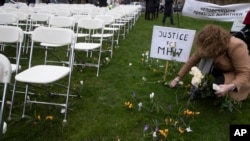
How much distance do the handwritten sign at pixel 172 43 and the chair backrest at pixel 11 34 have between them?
6.57 ft

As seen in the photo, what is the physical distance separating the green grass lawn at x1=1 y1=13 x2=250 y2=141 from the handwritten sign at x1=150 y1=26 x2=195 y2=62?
49 cm

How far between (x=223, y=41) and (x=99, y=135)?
173cm

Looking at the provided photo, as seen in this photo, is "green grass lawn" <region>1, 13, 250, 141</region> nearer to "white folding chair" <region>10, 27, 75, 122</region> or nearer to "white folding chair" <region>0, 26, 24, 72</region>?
"white folding chair" <region>10, 27, 75, 122</region>

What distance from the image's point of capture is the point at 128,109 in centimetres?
381

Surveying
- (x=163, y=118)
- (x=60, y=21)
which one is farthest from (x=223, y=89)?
(x=60, y=21)

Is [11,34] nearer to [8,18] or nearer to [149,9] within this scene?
[8,18]

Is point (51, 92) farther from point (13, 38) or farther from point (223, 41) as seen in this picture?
point (223, 41)

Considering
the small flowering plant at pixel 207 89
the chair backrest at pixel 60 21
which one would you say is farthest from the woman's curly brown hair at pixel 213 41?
the chair backrest at pixel 60 21

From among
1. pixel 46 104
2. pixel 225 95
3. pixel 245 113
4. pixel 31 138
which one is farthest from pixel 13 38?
pixel 245 113

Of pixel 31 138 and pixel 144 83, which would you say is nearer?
pixel 31 138

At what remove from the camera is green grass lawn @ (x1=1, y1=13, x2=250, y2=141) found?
3.17 m

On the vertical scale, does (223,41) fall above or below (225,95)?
above

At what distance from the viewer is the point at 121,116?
3623 millimetres

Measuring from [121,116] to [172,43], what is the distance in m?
1.46
